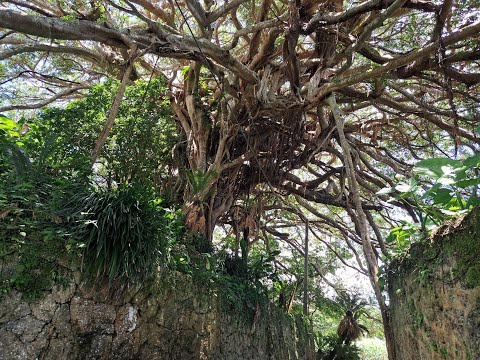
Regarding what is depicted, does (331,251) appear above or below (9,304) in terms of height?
above

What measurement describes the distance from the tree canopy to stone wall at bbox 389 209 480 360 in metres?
1.23

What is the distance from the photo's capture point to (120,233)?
3.69m

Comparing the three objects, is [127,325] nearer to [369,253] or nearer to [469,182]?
[369,253]

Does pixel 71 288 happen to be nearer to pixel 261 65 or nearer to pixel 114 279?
pixel 114 279

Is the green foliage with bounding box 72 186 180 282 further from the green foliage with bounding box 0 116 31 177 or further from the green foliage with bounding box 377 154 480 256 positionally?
the green foliage with bounding box 377 154 480 256

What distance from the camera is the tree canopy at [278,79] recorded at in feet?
13.7

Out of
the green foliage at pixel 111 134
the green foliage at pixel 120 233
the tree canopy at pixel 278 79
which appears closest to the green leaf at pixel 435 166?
the tree canopy at pixel 278 79

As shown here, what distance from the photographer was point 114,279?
147 inches

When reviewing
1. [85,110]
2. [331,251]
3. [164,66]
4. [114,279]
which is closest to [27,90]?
[164,66]

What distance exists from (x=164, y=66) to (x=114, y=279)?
19.4ft

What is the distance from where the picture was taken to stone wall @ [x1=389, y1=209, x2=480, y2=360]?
82.5 inches

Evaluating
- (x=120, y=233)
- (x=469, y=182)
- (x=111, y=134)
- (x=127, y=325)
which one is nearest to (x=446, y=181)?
(x=469, y=182)

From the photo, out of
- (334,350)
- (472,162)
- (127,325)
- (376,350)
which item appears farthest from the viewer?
(376,350)

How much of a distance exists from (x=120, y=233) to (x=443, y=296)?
266 centimetres
